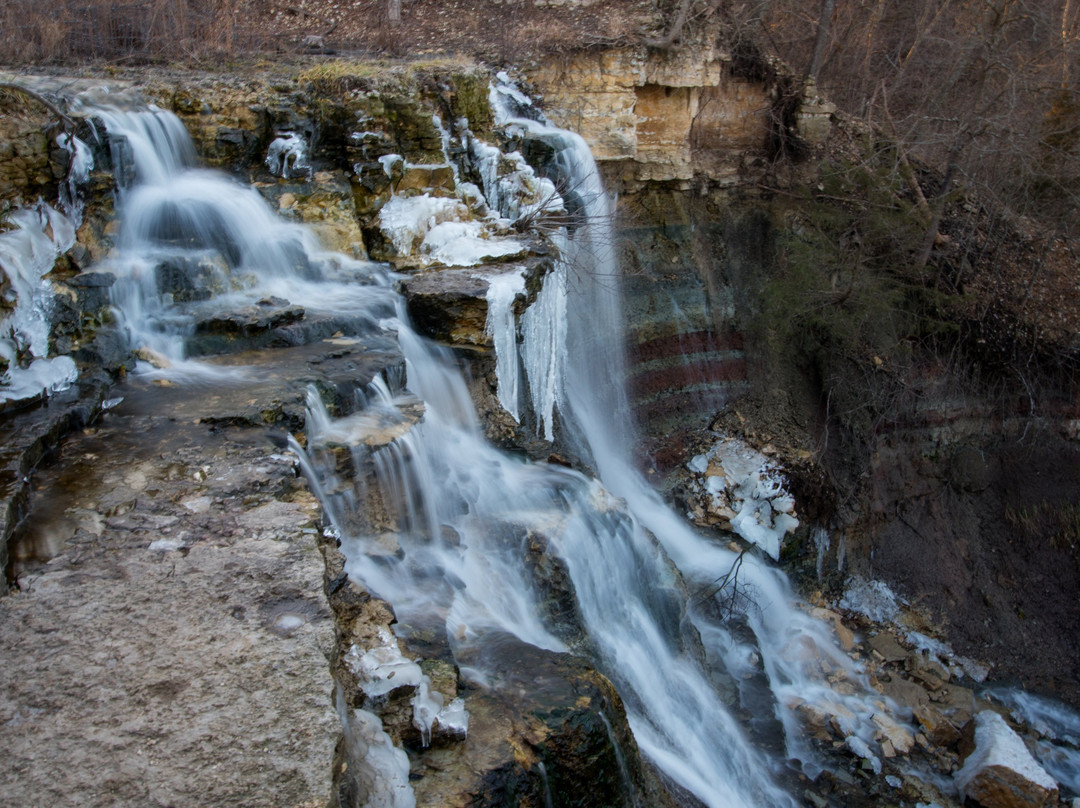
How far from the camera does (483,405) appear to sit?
642 centimetres

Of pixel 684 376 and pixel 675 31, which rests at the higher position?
pixel 675 31

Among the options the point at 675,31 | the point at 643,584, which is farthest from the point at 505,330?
the point at 675,31

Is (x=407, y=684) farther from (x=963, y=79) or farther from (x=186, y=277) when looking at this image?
(x=963, y=79)

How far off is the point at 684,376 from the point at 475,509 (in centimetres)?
610

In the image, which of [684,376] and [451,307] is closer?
[451,307]

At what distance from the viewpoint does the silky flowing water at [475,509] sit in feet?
16.3

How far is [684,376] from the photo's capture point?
11109 mm

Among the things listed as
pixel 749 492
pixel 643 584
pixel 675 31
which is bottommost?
pixel 749 492

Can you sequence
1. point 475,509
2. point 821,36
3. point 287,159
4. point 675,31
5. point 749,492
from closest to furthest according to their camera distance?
point 475,509
point 287,159
point 749,492
point 675,31
point 821,36

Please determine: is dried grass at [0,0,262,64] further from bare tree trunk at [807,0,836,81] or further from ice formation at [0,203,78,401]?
bare tree trunk at [807,0,836,81]

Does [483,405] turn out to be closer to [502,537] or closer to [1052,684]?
[502,537]

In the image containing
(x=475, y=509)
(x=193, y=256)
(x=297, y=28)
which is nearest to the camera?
(x=475, y=509)

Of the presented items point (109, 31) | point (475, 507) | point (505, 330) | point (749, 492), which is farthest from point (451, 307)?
point (109, 31)

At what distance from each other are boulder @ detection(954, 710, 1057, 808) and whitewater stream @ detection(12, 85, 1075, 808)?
80 centimetres
